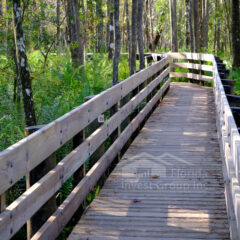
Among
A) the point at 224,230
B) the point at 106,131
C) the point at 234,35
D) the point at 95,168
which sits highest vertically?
the point at 234,35

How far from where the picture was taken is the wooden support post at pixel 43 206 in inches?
141

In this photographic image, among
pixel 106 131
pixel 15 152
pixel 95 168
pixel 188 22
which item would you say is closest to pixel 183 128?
pixel 106 131

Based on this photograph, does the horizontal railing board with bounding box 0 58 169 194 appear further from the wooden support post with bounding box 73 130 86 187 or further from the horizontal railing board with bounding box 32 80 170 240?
the horizontal railing board with bounding box 32 80 170 240

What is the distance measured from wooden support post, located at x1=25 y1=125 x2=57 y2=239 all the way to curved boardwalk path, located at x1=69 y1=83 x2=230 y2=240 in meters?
0.56

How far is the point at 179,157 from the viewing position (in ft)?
22.6

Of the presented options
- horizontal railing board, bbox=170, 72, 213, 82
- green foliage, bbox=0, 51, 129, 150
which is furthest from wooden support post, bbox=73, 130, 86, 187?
horizontal railing board, bbox=170, 72, 213, 82

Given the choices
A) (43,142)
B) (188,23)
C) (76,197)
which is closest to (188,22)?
(188,23)

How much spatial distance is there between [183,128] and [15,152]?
636 centimetres

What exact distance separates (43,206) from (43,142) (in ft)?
1.91

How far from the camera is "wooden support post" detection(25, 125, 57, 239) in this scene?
3582mm

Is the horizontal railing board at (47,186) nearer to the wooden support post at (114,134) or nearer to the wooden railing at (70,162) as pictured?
the wooden railing at (70,162)

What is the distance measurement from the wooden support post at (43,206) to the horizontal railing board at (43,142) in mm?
112

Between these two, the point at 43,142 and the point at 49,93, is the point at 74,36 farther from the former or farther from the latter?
the point at 43,142

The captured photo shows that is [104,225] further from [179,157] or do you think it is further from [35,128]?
[179,157]
